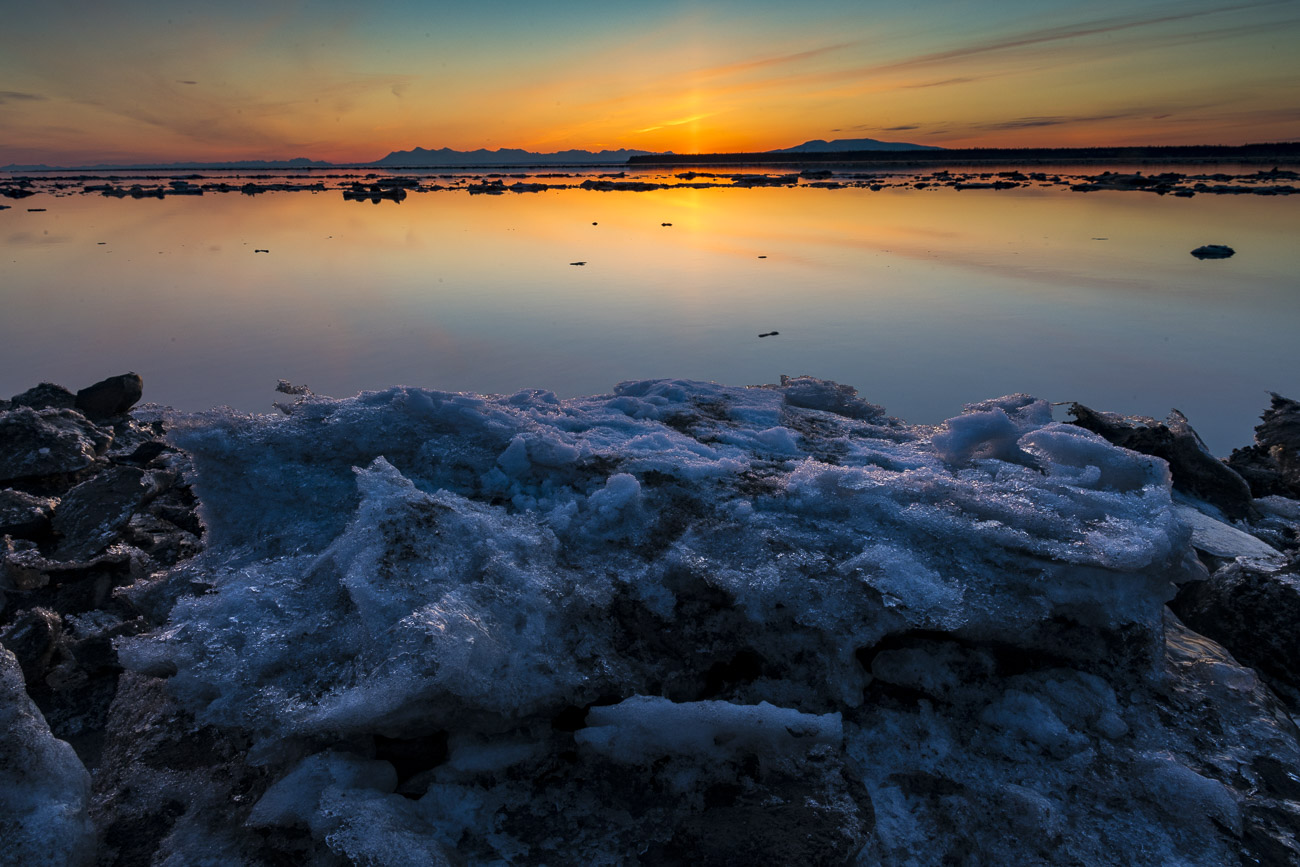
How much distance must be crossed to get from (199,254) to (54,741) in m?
15.2

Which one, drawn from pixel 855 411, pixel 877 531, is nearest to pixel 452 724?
pixel 877 531

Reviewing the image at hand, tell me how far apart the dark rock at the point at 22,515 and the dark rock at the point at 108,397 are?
2.12m

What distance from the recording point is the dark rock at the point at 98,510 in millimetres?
3387

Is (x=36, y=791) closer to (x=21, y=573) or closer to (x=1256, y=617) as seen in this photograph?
(x=21, y=573)

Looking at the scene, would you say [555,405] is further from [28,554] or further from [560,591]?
[28,554]

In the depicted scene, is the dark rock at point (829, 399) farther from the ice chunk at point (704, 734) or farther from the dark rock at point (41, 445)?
the dark rock at point (41, 445)

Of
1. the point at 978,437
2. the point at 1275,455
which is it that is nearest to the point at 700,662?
the point at 978,437

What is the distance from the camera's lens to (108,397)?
555 cm

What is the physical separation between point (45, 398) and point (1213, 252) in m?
18.4

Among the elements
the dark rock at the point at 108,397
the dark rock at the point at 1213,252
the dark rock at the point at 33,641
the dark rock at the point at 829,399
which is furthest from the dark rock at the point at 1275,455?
the dark rock at the point at 1213,252

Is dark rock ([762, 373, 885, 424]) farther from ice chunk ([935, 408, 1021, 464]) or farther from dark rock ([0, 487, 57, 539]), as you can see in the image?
dark rock ([0, 487, 57, 539])

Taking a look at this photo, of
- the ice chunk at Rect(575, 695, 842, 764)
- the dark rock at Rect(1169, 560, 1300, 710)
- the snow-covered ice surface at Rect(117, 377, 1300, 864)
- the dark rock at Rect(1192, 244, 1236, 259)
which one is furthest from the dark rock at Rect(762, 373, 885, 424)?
the dark rock at Rect(1192, 244, 1236, 259)

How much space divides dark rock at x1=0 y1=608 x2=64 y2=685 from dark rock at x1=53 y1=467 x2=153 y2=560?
69 cm

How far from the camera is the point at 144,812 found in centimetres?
196
